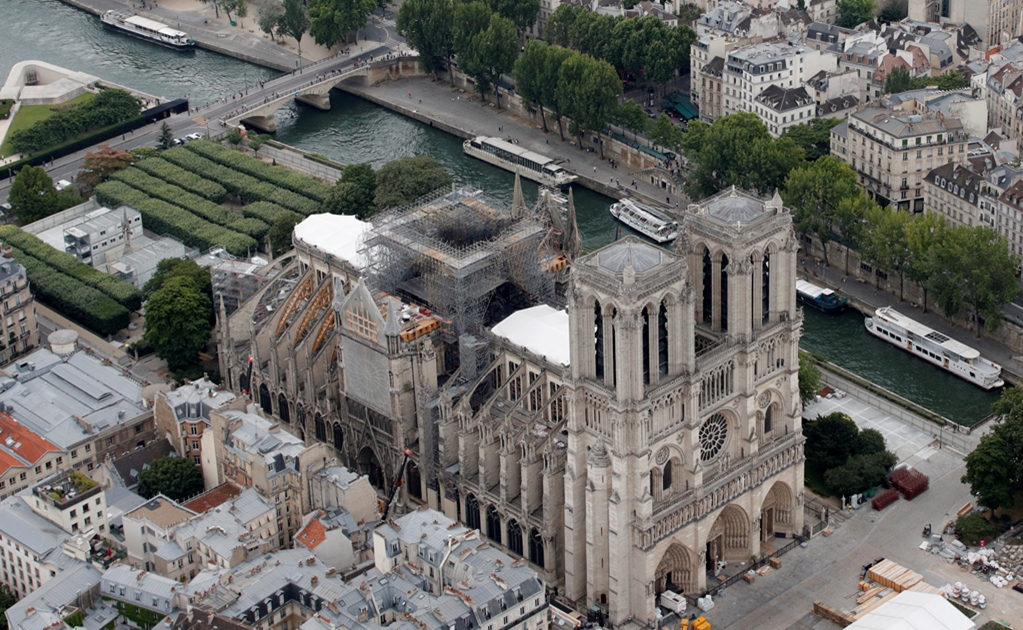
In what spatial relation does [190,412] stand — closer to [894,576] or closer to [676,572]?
[676,572]

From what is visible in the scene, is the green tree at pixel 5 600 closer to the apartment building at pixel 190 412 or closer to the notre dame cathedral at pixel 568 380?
the apartment building at pixel 190 412

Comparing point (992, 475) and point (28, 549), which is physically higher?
point (28, 549)

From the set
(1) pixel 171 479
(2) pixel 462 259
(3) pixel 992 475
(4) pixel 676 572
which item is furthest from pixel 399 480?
(3) pixel 992 475

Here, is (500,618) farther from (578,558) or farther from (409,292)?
(409,292)

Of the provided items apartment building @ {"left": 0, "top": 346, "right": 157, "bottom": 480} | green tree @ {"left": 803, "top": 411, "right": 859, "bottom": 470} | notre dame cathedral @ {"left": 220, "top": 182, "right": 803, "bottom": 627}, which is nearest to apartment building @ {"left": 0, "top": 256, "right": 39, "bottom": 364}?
apartment building @ {"left": 0, "top": 346, "right": 157, "bottom": 480}

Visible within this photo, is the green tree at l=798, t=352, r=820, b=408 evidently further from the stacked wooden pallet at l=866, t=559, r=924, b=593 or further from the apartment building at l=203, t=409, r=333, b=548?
the apartment building at l=203, t=409, r=333, b=548

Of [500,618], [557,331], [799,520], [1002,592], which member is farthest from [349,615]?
[1002,592]

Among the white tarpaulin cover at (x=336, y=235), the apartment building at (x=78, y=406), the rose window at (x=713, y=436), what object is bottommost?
the apartment building at (x=78, y=406)

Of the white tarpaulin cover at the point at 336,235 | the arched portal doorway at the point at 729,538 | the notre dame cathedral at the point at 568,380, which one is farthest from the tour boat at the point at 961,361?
the white tarpaulin cover at the point at 336,235
